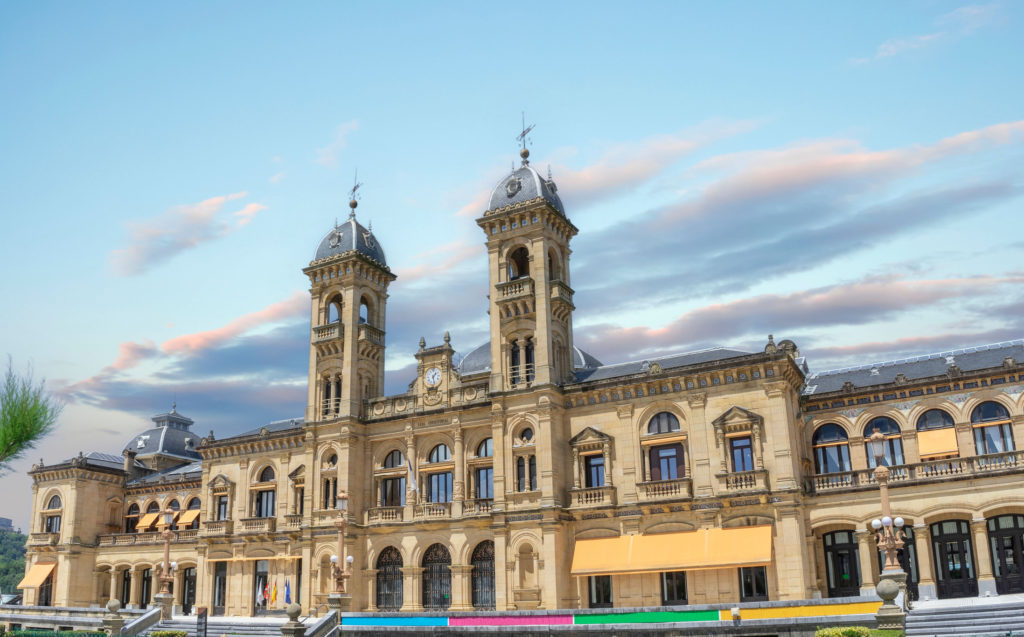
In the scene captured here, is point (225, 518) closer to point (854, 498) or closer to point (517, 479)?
point (517, 479)

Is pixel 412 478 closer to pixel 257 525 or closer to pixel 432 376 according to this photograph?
pixel 432 376

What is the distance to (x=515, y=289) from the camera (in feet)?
162

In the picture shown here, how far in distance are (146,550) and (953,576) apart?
52.9 meters

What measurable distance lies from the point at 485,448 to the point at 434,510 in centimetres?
449

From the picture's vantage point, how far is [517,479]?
4691cm

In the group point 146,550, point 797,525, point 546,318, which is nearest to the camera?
point 797,525

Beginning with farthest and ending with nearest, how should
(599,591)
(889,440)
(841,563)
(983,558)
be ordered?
(599,591) → (889,440) → (841,563) → (983,558)

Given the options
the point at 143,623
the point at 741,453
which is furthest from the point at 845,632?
the point at 143,623

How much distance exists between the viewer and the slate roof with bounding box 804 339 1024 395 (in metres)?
43.8

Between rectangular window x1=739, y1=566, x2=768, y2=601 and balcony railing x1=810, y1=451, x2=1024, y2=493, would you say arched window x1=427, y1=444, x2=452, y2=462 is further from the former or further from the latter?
balcony railing x1=810, y1=451, x2=1024, y2=493

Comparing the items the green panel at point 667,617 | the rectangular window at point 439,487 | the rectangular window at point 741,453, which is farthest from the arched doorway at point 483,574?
the rectangular window at point 741,453

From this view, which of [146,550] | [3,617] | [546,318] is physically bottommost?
[3,617]

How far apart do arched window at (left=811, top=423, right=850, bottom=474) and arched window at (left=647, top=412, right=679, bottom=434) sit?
24.7 feet

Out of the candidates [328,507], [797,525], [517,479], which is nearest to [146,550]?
[328,507]
